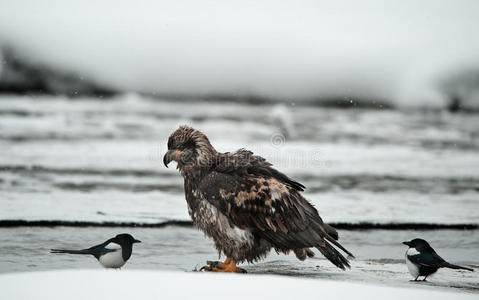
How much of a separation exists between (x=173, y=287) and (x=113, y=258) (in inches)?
33.1

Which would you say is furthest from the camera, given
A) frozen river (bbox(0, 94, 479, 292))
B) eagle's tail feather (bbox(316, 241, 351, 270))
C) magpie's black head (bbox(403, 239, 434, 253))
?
frozen river (bbox(0, 94, 479, 292))

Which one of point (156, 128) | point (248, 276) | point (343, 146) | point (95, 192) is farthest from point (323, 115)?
point (248, 276)

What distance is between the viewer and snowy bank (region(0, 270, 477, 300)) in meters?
3.20

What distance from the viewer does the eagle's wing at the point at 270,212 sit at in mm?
Result: 3824

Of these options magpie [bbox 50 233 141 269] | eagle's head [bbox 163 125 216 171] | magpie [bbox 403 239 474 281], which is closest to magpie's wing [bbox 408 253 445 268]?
magpie [bbox 403 239 474 281]

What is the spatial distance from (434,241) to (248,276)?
2881 mm

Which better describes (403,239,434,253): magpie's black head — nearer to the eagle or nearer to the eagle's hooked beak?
the eagle

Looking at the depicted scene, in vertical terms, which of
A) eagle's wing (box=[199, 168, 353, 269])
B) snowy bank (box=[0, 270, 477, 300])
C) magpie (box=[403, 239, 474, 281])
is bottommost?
snowy bank (box=[0, 270, 477, 300])

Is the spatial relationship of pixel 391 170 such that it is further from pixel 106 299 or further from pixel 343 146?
pixel 106 299

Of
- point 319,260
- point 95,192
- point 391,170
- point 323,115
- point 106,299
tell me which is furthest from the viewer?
point 323,115

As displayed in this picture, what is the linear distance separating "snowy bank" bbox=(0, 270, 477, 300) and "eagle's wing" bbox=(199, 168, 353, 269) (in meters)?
0.42

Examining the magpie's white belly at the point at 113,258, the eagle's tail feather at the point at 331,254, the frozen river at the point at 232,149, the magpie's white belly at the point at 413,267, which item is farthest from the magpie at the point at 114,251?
the magpie's white belly at the point at 413,267

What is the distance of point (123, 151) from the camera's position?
9.94 meters

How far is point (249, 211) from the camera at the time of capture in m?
3.82
